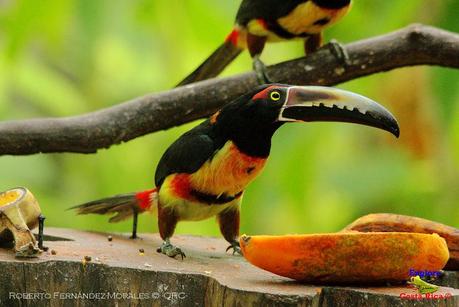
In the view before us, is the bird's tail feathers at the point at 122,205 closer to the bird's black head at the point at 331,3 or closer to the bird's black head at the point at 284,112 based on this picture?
the bird's black head at the point at 284,112

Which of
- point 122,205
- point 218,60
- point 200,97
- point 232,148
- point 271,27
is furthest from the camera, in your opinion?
point 218,60

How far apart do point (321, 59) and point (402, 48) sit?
327 millimetres

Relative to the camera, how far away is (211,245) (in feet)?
11.1

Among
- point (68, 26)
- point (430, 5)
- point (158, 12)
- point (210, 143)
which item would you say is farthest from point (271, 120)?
point (68, 26)

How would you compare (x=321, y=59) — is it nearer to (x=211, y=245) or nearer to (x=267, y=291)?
(x=211, y=245)

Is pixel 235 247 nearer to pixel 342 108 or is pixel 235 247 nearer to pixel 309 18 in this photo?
pixel 342 108

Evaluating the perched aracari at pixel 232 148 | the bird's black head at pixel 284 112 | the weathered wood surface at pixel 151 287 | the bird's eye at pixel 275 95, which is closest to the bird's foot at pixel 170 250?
the perched aracari at pixel 232 148

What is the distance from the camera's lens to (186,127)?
5.53m

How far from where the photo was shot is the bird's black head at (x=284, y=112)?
2678mm

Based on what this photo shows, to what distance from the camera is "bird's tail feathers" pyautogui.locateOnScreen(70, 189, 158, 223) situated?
3336 millimetres

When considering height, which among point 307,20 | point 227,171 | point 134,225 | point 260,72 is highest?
point 307,20

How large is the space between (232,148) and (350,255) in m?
0.56

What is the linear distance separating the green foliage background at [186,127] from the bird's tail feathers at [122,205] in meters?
0.74

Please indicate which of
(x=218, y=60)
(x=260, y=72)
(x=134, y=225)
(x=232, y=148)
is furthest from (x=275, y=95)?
(x=218, y=60)
